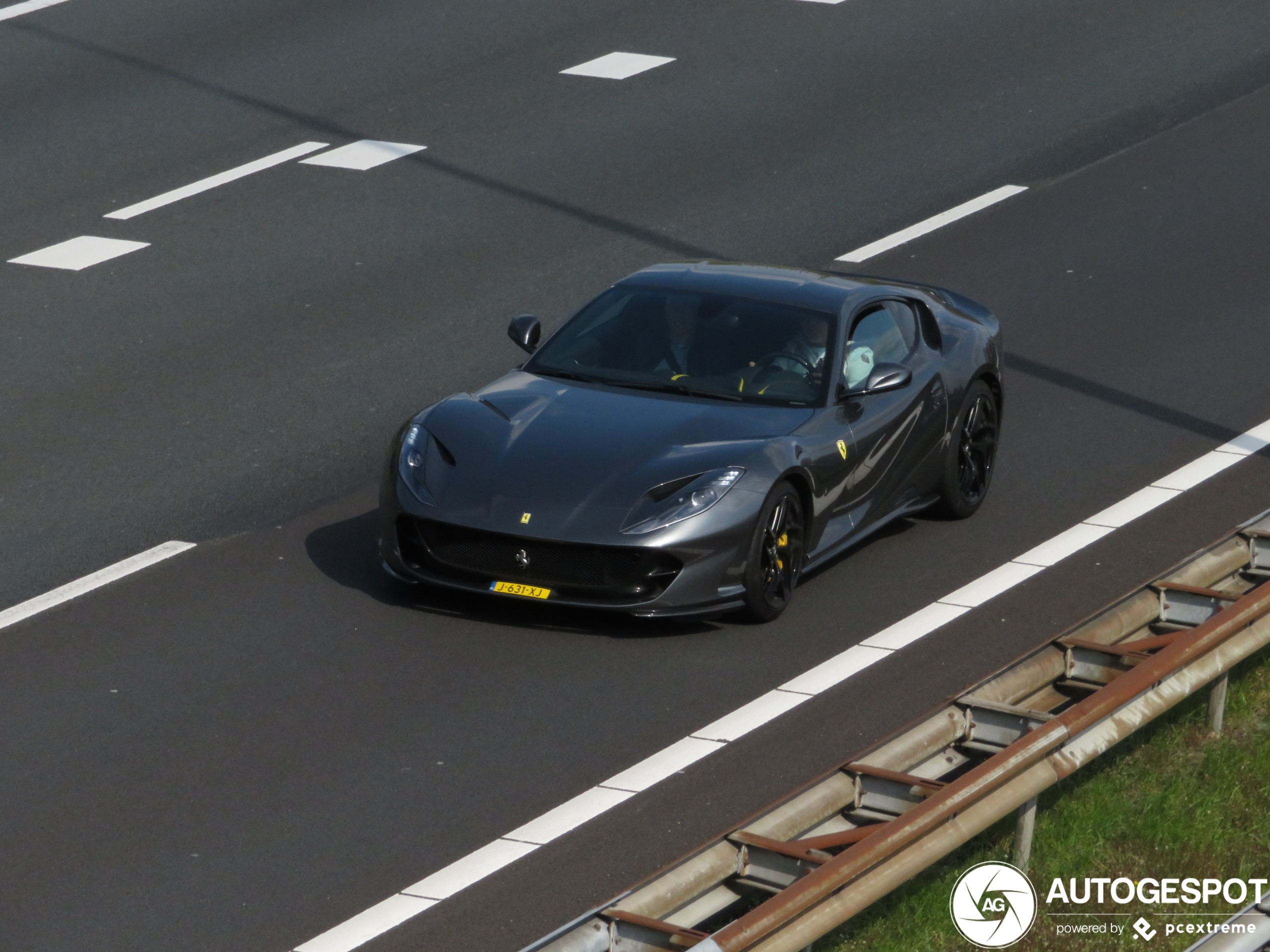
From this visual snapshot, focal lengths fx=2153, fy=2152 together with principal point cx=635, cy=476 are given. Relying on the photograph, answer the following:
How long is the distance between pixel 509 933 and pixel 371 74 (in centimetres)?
1414

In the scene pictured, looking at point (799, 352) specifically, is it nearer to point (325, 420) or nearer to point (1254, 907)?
point (325, 420)

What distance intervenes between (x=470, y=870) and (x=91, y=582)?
3570mm

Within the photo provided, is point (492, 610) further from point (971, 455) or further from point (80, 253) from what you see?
point (80, 253)

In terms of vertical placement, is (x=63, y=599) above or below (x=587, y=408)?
below

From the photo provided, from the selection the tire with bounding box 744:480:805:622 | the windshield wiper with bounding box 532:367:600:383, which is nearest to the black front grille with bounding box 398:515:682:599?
the tire with bounding box 744:480:805:622

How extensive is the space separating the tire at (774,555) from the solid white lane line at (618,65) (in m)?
10.8

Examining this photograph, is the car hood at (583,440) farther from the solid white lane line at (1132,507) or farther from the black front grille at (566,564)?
the solid white lane line at (1132,507)

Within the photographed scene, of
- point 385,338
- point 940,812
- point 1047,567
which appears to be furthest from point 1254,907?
point 385,338

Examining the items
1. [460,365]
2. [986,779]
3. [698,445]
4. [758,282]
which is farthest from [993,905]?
[460,365]

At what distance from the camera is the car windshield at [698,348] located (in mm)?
10219

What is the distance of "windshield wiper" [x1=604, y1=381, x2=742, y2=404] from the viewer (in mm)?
10117

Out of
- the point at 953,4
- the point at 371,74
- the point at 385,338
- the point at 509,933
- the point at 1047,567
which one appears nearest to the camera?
the point at 509,933

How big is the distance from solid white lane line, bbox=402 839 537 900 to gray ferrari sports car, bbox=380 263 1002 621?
6.25ft

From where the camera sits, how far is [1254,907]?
607cm
